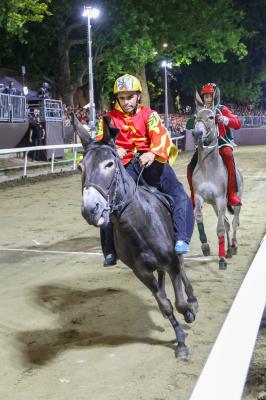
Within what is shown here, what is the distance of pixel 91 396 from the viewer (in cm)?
408

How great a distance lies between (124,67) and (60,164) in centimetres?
1581

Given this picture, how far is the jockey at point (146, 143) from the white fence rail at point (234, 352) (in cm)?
244

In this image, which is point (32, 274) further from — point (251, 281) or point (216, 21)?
point (216, 21)

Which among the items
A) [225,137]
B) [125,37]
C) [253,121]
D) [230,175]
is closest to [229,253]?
[230,175]

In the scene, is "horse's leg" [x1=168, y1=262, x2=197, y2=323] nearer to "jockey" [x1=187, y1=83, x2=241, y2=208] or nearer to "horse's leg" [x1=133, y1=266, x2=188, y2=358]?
"horse's leg" [x1=133, y1=266, x2=188, y2=358]

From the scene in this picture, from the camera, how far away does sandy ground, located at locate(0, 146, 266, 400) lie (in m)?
4.30

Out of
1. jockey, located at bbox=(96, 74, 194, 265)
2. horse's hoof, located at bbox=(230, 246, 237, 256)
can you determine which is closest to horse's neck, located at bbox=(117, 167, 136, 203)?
jockey, located at bbox=(96, 74, 194, 265)

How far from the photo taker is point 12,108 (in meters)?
21.2

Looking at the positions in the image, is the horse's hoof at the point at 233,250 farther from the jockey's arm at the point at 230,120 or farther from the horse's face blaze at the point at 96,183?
the horse's face blaze at the point at 96,183

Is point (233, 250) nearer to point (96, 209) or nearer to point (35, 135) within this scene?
point (96, 209)

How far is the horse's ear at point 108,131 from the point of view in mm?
4305

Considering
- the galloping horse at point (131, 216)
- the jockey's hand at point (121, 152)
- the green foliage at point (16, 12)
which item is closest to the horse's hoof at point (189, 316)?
the galloping horse at point (131, 216)

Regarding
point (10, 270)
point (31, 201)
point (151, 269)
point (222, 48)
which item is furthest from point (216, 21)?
point (151, 269)

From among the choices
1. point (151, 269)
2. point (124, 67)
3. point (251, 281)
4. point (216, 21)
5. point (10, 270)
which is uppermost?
point (216, 21)
